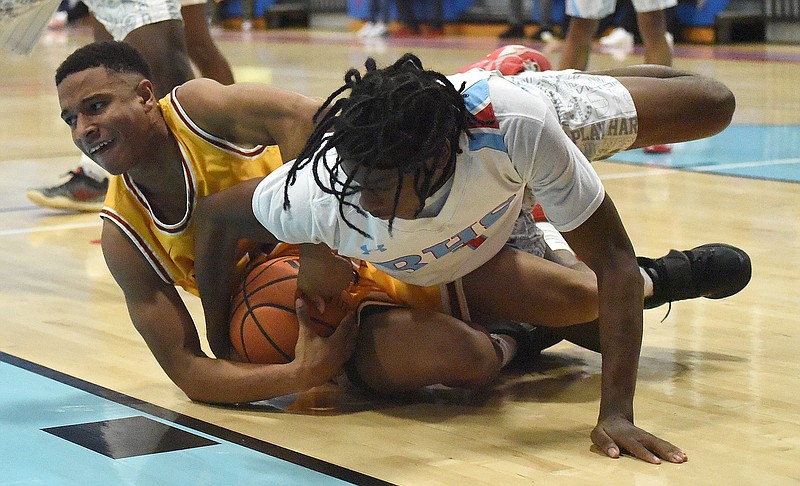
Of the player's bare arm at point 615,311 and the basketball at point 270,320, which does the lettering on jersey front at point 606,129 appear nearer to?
the player's bare arm at point 615,311

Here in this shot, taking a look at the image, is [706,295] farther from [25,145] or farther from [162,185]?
[25,145]

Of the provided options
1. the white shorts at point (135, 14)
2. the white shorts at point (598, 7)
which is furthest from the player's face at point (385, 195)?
the white shorts at point (598, 7)

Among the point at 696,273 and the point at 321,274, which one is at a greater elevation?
the point at 321,274

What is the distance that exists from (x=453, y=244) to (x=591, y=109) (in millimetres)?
426

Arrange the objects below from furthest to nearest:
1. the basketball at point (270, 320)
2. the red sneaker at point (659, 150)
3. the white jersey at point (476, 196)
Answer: the red sneaker at point (659, 150) < the basketball at point (270, 320) < the white jersey at point (476, 196)

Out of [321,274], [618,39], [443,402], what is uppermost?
[321,274]

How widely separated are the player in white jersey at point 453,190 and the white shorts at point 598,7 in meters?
3.36

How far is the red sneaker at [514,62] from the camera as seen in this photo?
323cm

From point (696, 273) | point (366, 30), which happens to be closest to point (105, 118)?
point (696, 273)

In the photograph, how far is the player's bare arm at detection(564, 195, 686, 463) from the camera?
2.36 metres

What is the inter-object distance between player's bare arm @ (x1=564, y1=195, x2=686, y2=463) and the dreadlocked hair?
0.97 feet

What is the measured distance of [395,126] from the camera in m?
2.21

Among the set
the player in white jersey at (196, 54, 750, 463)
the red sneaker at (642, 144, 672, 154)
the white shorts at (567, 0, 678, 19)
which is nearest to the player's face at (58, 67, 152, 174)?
the player in white jersey at (196, 54, 750, 463)

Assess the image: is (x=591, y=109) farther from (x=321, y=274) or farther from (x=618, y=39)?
(x=618, y=39)
